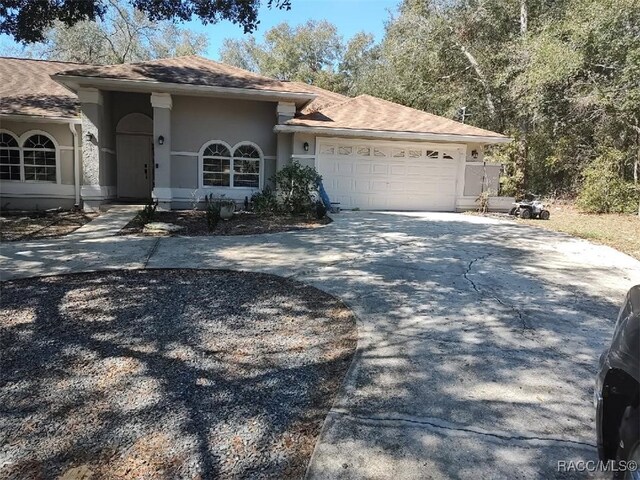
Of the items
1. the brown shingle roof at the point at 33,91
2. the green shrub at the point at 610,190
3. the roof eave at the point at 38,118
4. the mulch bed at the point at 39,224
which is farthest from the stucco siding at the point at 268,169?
the green shrub at the point at 610,190

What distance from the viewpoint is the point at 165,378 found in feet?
11.0

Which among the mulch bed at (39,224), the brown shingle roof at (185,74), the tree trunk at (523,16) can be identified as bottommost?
the mulch bed at (39,224)

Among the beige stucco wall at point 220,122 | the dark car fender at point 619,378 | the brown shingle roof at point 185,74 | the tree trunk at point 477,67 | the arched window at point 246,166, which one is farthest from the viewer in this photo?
the tree trunk at point 477,67

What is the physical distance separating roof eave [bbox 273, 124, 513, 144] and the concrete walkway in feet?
15.4

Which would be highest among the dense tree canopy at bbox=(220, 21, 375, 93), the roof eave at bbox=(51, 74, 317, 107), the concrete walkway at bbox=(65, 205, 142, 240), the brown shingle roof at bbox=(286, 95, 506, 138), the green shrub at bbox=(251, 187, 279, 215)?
the dense tree canopy at bbox=(220, 21, 375, 93)

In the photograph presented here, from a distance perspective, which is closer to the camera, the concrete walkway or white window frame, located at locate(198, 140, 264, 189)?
the concrete walkway

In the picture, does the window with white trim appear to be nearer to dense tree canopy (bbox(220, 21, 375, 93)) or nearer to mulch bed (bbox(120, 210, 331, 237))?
mulch bed (bbox(120, 210, 331, 237))

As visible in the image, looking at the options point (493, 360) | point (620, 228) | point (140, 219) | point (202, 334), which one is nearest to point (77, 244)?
point (140, 219)

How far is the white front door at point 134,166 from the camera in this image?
594 inches

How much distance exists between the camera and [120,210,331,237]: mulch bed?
9.49m

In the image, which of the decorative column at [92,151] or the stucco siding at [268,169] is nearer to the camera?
the decorative column at [92,151]

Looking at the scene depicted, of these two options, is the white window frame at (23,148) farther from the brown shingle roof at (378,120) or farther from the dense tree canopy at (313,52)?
the dense tree canopy at (313,52)

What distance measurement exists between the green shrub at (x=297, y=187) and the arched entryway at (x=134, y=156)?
5.68 metres

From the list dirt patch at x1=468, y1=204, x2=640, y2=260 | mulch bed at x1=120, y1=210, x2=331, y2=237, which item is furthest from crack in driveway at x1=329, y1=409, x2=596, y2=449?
mulch bed at x1=120, y1=210, x2=331, y2=237
